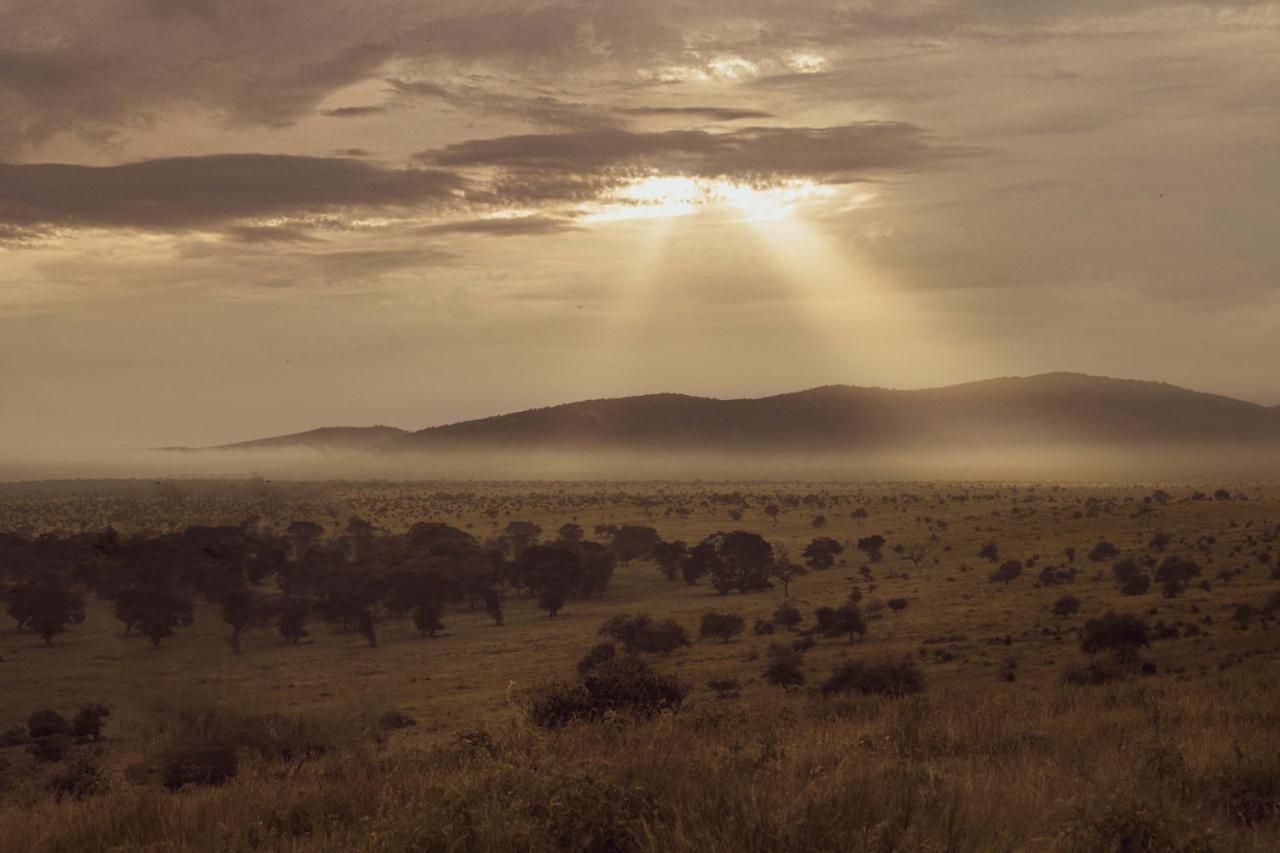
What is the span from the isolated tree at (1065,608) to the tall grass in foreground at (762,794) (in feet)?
117

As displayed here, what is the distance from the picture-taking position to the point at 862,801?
7.05 meters

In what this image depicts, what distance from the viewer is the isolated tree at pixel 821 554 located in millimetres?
72188

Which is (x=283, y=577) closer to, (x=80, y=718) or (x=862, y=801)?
(x=80, y=718)

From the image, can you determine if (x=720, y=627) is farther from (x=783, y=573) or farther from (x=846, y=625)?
(x=783, y=573)

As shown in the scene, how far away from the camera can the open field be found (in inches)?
275

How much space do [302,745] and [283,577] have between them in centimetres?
4578

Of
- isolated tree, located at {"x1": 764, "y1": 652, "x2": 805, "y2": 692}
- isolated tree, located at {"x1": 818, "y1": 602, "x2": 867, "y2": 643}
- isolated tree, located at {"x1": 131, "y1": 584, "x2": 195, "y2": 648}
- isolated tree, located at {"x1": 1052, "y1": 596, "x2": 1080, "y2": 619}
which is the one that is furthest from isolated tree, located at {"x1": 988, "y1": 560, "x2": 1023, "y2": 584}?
isolated tree, located at {"x1": 131, "y1": 584, "x2": 195, "y2": 648}

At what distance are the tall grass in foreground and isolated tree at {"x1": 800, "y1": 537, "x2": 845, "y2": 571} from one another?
60530 millimetres

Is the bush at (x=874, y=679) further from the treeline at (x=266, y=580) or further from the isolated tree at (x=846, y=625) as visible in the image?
the treeline at (x=266, y=580)

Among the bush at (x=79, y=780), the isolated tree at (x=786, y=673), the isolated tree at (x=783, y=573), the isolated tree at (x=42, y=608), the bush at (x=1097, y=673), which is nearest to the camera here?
the bush at (x=79, y=780)

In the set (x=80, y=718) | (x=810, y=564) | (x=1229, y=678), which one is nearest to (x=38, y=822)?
(x=1229, y=678)

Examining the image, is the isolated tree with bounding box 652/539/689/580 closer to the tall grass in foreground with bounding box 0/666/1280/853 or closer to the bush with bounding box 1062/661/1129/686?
the bush with bounding box 1062/661/1129/686

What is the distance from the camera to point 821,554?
73.9 metres

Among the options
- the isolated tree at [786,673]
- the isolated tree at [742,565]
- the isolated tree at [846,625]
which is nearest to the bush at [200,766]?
the isolated tree at [786,673]
